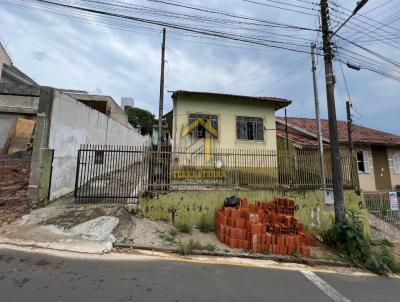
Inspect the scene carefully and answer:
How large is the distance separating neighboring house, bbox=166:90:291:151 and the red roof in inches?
124

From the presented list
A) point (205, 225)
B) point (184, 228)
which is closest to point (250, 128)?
point (205, 225)

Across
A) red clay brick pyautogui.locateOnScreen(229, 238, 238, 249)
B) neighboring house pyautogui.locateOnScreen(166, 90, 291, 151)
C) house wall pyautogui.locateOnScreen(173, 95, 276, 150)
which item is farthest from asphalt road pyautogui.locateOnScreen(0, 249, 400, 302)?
house wall pyautogui.locateOnScreen(173, 95, 276, 150)

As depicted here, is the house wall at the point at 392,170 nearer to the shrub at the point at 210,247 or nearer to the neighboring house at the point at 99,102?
the shrub at the point at 210,247

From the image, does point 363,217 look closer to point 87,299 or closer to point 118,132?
point 87,299

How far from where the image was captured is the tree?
43531 mm

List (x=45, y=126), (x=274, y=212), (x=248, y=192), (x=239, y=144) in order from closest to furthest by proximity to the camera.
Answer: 1. (x=45, y=126)
2. (x=274, y=212)
3. (x=248, y=192)
4. (x=239, y=144)

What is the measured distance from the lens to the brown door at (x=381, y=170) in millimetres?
17422

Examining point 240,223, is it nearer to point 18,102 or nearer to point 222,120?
point 222,120

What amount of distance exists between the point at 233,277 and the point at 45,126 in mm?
6853

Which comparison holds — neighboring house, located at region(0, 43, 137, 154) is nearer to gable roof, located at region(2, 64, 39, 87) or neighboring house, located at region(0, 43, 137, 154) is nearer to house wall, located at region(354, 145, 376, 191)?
gable roof, located at region(2, 64, 39, 87)

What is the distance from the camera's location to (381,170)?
17.5 metres

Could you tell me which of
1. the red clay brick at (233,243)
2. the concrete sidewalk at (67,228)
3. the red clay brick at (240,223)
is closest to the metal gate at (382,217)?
the red clay brick at (240,223)

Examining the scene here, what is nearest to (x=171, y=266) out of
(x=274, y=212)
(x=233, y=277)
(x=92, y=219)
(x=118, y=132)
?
(x=233, y=277)

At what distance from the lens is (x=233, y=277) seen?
5.00 metres
